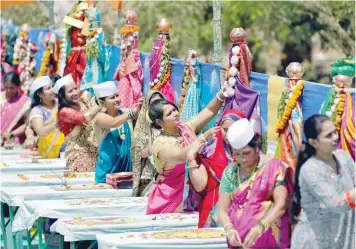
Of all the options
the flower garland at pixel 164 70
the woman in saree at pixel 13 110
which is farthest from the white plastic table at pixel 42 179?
the woman in saree at pixel 13 110

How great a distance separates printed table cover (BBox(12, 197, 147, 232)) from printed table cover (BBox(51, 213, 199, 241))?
21 centimetres

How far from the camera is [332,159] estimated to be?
6.05 metres

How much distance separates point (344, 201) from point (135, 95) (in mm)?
4387

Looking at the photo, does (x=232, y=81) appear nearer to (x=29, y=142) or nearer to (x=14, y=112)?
(x=29, y=142)

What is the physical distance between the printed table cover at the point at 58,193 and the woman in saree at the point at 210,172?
1.51m

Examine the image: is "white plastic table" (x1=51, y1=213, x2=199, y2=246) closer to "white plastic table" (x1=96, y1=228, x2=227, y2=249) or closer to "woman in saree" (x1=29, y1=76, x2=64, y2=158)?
"white plastic table" (x1=96, y1=228, x2=227, y2=249)

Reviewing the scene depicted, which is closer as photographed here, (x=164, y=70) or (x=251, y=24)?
(x=164, y=70)

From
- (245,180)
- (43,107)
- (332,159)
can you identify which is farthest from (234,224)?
(43,107)

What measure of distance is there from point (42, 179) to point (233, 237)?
375cm

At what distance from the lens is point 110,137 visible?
950cm

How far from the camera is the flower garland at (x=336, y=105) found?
21.1ft

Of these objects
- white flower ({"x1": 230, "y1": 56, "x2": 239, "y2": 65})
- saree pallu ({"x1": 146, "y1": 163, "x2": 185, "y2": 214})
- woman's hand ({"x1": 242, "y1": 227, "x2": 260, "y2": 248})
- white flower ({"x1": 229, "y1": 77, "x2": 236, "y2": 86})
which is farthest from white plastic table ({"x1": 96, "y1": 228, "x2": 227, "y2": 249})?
A: white flower ({"x1": 230, "y1": 56, "x2": 239, "y2": 65})

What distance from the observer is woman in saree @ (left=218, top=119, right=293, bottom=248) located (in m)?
6.16

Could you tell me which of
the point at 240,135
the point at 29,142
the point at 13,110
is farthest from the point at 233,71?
the point at 13,110
